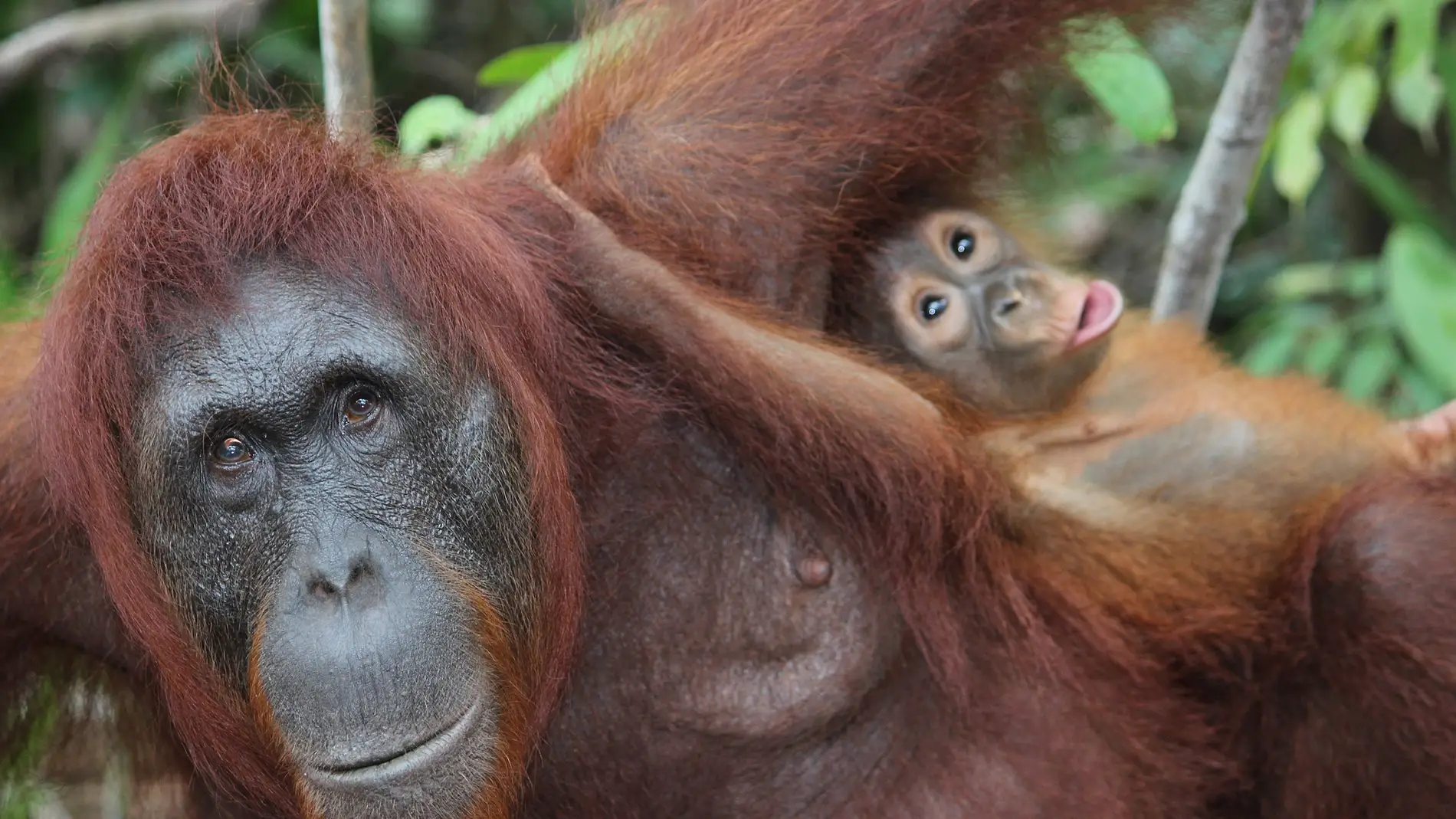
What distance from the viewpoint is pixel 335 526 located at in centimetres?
170

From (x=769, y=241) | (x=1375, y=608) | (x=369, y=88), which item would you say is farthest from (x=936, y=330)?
(x=369, y=88)

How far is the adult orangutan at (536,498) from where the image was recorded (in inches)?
67.9

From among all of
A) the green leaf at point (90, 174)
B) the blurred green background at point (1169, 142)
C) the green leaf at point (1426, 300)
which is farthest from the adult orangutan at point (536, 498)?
the green leaf at point (90, 174)

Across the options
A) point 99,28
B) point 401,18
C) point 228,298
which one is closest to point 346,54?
point 228,298

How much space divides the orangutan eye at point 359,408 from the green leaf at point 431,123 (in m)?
0.74

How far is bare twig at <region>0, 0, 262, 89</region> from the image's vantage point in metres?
3.39

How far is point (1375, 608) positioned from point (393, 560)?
1417 millimetres

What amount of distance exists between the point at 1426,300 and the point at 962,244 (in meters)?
1.20

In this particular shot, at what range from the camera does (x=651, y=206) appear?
7.03 ft

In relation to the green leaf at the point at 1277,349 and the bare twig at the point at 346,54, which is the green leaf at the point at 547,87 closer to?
the bare twig at the point at 346,54

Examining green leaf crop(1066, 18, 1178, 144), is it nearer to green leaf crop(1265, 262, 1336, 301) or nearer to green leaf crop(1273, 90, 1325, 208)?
green leaf crop(1273, 90, 1325, 208)

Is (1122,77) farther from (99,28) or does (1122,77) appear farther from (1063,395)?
(99,28)

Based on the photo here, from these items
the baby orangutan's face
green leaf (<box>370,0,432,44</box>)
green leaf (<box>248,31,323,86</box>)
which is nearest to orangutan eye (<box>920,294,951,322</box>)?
the baby orangutan's face

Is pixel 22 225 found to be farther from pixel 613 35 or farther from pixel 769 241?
pixel 769 241
